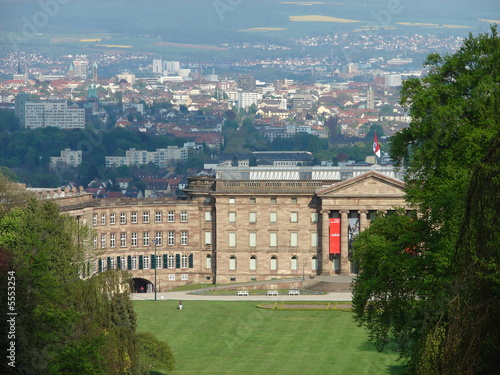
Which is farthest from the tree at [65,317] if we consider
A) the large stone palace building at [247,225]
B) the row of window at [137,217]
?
the large stone palace building at [247,225]

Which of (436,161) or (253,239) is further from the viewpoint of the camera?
(253,239)

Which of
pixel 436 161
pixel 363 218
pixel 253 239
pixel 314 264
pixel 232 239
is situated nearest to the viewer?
pixel 436 161

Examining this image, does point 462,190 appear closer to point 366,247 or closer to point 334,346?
point 366,247

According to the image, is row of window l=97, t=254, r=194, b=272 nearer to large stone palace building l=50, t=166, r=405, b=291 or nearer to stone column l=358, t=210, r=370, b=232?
large stone palace building l=50, t=166, r=405, b=291

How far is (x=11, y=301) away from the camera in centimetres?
6309

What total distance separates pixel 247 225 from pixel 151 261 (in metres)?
8.68

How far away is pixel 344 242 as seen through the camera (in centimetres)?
13362

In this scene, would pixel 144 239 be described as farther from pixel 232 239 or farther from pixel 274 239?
pixel 274 239

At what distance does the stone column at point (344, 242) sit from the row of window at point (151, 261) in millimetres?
13042

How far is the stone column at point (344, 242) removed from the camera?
134 metres

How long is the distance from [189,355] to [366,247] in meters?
23.1

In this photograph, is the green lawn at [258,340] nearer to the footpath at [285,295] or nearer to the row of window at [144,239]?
the footpath at [285,295]

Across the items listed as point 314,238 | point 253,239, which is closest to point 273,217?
point 253,239

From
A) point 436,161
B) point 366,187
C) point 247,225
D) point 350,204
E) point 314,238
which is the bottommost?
point 314,238
